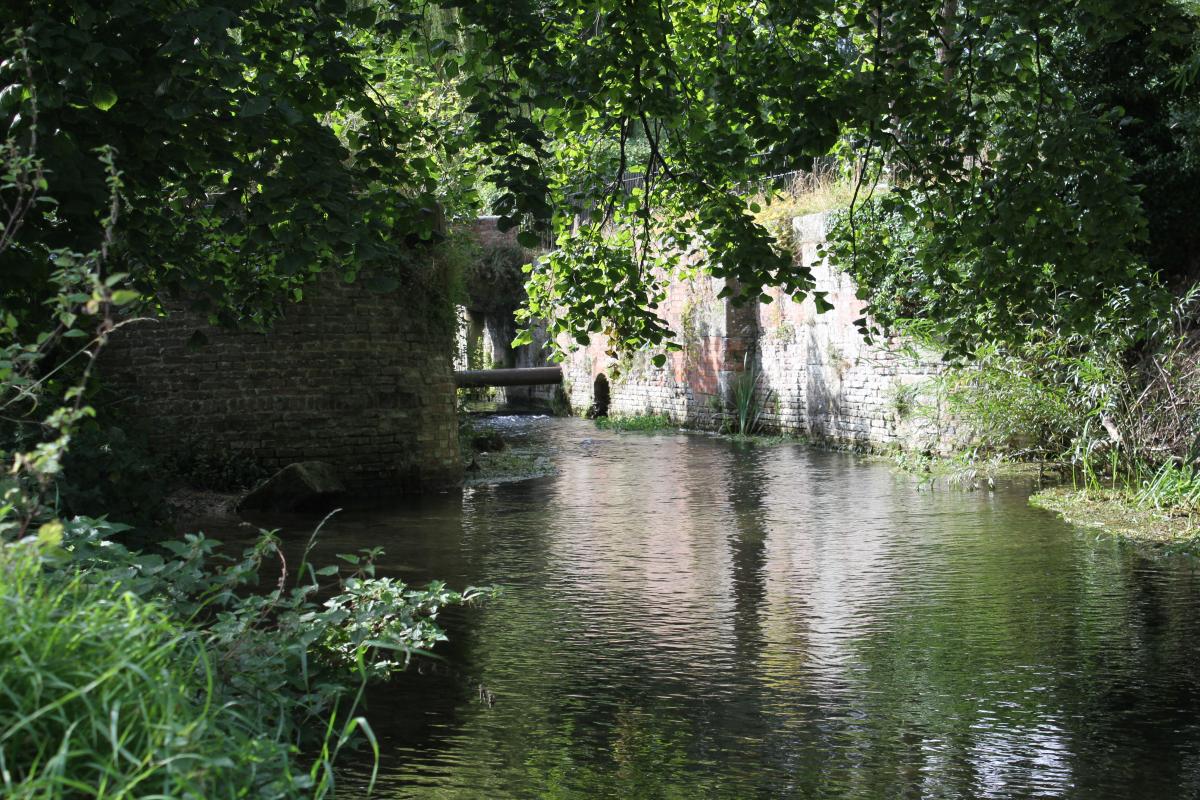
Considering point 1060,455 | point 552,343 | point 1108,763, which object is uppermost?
point 552,343

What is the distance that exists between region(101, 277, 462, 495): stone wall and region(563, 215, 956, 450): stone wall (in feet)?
10.8

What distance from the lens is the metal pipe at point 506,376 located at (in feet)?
73.4

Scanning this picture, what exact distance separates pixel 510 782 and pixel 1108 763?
2.32m

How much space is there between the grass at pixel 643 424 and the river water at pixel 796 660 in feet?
33.8

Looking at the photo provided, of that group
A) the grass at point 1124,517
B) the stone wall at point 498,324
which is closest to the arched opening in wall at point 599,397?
the stone wall at point 498,324

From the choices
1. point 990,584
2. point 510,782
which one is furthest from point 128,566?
point 990,584

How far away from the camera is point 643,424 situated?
22297 mm

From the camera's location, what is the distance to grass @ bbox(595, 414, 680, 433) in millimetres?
22062

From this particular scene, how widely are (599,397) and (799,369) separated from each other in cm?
759

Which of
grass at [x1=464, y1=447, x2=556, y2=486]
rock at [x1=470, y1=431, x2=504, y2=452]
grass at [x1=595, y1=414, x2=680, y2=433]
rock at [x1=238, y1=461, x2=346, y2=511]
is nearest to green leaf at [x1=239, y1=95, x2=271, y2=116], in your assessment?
rock at [x1=238, y1=461, x2=346, y2=511]

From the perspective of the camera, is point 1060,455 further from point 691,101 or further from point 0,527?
point 0,527

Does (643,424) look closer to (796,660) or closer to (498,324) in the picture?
(498,324)

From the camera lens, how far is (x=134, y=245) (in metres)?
5.02

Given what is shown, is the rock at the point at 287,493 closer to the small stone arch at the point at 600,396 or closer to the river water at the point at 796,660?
the river water at the point at 796,660
